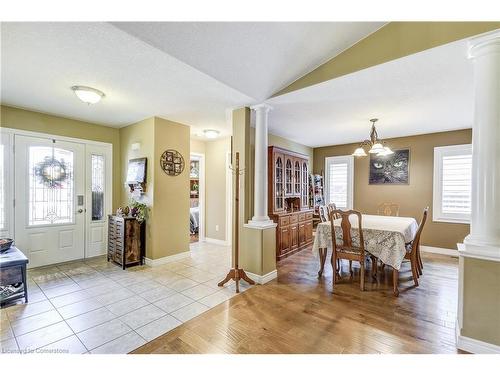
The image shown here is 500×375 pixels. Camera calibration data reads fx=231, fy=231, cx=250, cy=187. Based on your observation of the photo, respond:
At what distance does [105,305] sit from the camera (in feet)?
8.21

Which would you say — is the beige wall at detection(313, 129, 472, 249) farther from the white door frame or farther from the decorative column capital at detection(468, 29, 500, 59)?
the white door frame

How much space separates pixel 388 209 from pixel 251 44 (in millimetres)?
4229

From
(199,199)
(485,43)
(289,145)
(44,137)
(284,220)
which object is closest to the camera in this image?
(485,43)

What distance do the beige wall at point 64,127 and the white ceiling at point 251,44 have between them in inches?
120

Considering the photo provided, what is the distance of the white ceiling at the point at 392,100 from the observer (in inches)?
87.7

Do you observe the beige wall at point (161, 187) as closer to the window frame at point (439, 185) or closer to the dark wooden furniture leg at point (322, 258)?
the dark wooden furniture leg at point (322, 258)

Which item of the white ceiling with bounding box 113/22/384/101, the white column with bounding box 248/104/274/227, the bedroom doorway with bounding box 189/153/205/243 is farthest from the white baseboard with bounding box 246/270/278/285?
the bedroom doorway with bounding box 189/153/205/243

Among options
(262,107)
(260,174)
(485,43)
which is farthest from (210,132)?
(485,43)

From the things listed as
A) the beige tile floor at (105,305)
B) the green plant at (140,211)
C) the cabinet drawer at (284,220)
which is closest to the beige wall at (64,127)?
the green plant at (140,211)

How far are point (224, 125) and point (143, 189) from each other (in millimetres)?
1825

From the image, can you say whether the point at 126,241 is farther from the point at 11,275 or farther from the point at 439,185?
the point at 439,185

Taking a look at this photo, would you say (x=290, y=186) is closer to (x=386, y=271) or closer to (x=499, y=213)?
(x=386, y=271)
